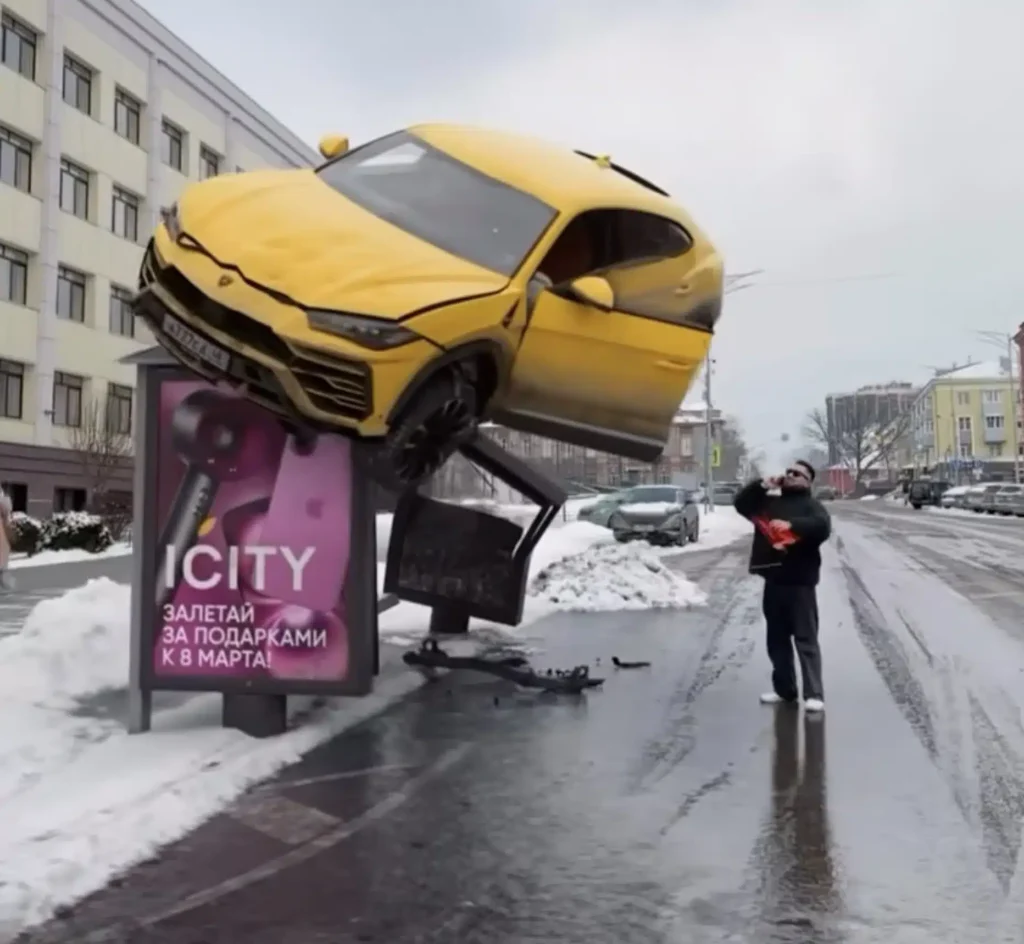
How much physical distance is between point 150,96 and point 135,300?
3434 centimetres

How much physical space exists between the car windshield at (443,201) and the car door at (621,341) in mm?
309

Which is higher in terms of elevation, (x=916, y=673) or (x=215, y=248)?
(x=215, y=248)

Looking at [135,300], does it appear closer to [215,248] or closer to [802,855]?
[215,248]

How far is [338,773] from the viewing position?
6203mm

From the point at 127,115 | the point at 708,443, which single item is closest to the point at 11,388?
the point at 127,115

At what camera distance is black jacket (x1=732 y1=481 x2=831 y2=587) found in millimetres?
7941

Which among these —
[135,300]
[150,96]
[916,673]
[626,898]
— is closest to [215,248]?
[135,300]

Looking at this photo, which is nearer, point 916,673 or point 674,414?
point 674,414

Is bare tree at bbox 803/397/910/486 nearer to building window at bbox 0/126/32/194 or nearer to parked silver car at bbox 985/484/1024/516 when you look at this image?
parked silver car at bbox 985/484/1024/516

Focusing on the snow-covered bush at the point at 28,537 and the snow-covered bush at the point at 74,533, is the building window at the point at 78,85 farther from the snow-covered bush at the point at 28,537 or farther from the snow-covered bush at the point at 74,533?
the snow-covered bush at the point at 28,537

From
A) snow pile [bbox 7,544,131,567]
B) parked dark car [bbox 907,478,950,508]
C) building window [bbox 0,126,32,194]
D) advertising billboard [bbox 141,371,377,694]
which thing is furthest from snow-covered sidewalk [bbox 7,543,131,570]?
parked dark car [bbox 907,478,950,508]

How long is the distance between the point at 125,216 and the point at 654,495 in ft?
63.3

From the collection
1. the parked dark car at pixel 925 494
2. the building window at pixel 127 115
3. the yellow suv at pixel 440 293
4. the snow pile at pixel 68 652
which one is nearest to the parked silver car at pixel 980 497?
the parked dark car at pixel 925 494

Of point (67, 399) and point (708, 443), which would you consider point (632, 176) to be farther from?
point (708, 443)
